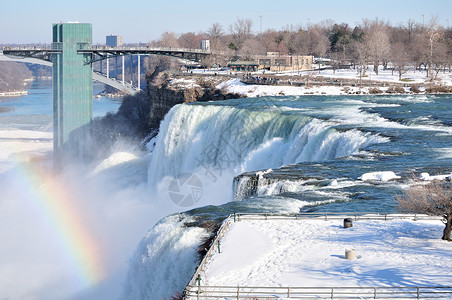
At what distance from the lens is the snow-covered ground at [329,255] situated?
17359mm

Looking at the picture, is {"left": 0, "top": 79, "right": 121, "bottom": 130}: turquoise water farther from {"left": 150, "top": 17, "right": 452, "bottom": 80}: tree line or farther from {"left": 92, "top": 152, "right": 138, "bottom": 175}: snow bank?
{"left": 92, "top": 152, "right": 138, "bottom": 175}: snow bank

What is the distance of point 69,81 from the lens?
67.9 metres

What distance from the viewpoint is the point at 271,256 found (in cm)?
1925

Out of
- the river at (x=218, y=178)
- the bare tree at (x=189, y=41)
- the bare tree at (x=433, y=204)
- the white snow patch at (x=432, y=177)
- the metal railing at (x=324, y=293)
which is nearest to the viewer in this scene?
the metal railing at (x=324, y=293)

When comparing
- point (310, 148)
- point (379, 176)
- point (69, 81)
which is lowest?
point (379, 176)

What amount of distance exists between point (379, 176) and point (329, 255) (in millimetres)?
8965

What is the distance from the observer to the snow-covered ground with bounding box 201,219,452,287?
17.4 m

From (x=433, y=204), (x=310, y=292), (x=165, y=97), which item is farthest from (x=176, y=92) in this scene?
(x=310, y=292)

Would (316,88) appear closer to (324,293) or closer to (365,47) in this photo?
(365,47)

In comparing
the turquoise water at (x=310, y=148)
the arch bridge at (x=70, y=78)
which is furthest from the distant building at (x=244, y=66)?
the turquoise water at (x=310, y=148)

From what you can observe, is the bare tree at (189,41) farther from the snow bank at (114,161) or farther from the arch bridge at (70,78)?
the snow bank at (114,161)

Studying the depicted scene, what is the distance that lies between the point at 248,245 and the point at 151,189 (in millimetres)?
27148

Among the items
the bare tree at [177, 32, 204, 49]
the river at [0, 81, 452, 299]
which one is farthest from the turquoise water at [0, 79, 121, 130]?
the river at [0, 81, 452, 299]

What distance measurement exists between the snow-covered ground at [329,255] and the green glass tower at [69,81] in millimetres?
48025
